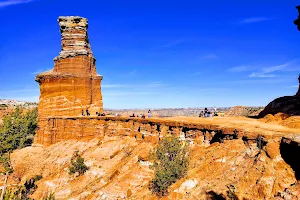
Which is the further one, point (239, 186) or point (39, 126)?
point (39, 126)

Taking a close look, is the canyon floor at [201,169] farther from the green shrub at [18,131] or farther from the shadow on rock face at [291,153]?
the green shrub at [18,131]

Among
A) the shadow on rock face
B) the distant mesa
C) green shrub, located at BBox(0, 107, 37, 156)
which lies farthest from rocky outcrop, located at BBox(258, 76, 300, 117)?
green shrub, located at BBox(0, 107, 37, 156)

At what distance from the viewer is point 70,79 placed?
4000cm

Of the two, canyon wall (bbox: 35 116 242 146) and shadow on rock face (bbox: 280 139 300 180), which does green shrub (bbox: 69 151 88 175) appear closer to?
canyon wall (bbox: 35 116 242 146)

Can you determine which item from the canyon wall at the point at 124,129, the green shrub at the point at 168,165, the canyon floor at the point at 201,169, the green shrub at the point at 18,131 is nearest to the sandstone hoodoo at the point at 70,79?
the canyon wall at the point at 124,129

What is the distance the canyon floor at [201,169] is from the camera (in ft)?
42.4

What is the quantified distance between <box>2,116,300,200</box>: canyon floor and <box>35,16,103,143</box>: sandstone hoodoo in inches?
330

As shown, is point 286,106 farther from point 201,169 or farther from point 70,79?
point 70,79

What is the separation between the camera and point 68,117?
3678 centimetres

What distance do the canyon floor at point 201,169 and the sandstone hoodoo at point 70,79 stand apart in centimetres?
839

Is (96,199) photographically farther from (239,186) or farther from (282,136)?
(282,136)

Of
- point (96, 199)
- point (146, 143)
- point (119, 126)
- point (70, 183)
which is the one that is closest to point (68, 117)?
point (119, 126)

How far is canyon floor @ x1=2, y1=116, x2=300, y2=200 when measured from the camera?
12938mm

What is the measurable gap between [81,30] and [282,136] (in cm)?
3350
